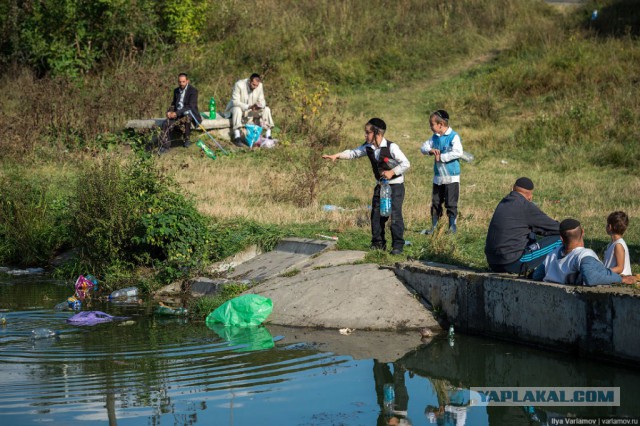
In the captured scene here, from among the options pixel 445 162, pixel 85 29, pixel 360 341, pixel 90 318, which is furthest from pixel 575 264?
pixel 85 29

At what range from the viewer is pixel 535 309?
9.43m

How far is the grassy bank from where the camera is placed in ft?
49.5

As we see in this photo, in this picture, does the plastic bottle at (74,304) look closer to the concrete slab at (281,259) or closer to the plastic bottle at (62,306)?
the plastic bottle at (62,306)

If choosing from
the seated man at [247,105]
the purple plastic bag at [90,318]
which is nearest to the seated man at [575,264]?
the purple plastic bag at [90,318]

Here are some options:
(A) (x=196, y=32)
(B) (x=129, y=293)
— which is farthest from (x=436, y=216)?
(A) (x=196, y=32)

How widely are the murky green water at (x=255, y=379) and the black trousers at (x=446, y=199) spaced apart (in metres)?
3.32

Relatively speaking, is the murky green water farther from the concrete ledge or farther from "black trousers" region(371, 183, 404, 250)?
the concrete ledge

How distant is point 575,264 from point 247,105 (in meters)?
12.9

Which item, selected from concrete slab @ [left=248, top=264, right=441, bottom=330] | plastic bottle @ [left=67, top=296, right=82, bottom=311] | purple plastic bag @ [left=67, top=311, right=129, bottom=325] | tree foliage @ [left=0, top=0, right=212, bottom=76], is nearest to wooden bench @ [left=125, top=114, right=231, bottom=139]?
tree foliage @ [left=0, top=0, right=212, bottom=76]

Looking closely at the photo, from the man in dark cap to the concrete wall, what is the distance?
0.23 metres

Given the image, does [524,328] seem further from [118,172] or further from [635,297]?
[118,172]

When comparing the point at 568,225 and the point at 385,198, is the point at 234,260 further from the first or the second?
the point at 568,225

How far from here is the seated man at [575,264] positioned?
29.4 ft

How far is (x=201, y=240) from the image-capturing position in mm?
13102
